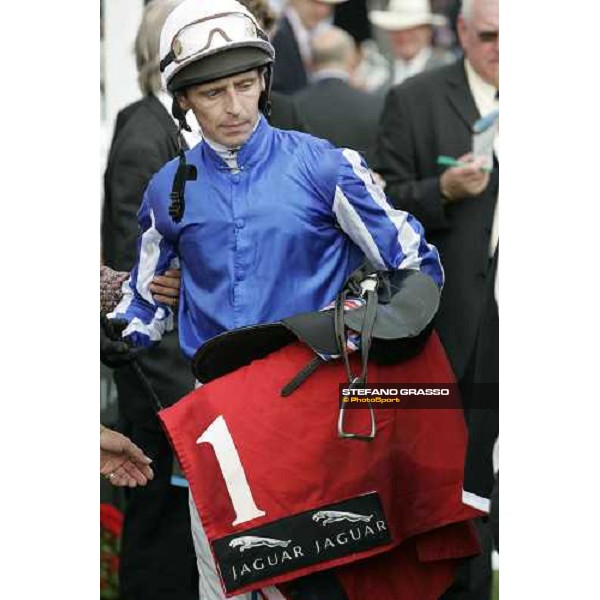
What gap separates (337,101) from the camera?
372 centimetres

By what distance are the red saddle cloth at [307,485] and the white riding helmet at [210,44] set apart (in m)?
0.60

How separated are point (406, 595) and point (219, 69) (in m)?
1.18

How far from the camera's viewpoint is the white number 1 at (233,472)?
330 centimetres

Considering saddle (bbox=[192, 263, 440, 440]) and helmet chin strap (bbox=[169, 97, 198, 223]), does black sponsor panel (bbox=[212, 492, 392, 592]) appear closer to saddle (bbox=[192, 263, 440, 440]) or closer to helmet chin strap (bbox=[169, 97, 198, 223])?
saddle (bbox=[192, 263, 440, 440])

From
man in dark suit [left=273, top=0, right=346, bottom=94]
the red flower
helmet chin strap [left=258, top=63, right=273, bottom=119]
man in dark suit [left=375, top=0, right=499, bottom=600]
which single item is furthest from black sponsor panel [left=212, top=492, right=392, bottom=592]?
man in dark suit [left=273, top=0, right=346, bottom=94]

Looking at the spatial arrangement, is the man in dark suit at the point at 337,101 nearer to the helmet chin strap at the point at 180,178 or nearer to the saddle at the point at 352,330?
the helmet chin strap at the point at 180,178

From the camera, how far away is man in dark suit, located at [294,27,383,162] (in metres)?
3.65

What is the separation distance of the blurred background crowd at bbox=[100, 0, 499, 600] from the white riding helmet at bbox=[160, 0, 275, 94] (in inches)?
4.7

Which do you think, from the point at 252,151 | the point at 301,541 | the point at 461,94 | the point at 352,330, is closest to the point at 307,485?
the point at 301,541

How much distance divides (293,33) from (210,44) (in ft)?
1.09

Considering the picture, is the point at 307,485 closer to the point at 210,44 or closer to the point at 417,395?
the point at 417,395

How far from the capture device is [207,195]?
346 centimetres

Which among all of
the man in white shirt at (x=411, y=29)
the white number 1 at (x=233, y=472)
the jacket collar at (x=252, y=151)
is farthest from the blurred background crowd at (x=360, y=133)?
the white number 1 at (x=233, y=472)
